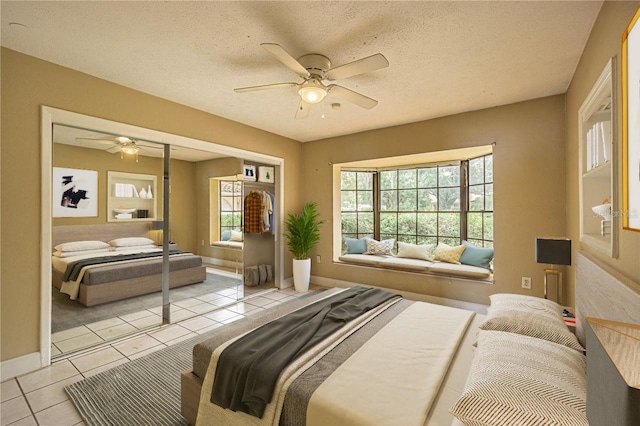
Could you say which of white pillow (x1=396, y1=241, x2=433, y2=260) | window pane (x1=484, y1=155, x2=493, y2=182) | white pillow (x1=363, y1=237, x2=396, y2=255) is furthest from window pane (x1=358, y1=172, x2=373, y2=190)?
window pane (x1=484, y1=155, x2=493, y2=182)

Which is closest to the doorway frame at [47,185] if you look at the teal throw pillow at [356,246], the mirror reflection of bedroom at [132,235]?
the mirror reflection of bedroom at [132,235]

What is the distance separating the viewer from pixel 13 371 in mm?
2324

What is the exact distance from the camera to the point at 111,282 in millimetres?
3600

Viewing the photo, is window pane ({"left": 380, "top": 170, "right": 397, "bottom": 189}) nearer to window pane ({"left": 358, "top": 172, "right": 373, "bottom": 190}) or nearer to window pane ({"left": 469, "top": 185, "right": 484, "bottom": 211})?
window pane ({"left": 358, "top": 172, "right": 373, "bottom": 190})

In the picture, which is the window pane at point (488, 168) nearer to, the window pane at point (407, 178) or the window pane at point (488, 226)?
the window pane at point (488, 226)

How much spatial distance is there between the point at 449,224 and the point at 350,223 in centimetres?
173

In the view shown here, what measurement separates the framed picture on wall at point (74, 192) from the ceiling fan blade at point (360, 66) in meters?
2.68

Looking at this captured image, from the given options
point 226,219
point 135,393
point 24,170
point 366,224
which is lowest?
point 135,393

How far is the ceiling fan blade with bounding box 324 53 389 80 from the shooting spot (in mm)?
1966

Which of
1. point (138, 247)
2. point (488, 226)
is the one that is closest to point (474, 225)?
point (488, 226)

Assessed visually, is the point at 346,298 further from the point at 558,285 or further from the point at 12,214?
the point at 12,214

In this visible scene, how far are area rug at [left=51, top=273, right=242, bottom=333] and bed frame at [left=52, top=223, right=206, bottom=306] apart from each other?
0.23 feet

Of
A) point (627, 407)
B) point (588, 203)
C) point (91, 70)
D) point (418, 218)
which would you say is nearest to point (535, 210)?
point (588, 203)

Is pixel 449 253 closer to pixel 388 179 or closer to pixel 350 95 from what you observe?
pixel 388 179
